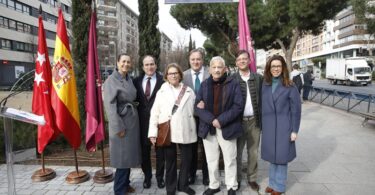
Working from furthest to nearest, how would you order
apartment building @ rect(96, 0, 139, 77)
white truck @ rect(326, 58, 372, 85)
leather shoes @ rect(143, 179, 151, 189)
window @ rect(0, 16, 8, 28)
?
apartment building @ rect(96, 0, 139, 77), window @ rect(0, 16, 8, 28), white truck @ rect(326, 58, 372, 85), leather shoes @ rect(143, 179, 151, 189)

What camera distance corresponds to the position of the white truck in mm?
29578

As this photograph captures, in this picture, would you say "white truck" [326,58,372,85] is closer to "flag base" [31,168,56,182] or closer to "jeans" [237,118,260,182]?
"jeans" [237,118,260,182]

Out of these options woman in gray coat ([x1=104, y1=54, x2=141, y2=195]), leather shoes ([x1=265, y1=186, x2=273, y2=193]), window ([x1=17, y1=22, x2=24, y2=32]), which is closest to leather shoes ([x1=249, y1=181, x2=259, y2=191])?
leather shoes ([x1=265, y1=186, x2=273, y2=193])

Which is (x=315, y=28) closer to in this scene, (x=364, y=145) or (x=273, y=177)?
(x=364, y=145)

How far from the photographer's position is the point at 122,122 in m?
3.98

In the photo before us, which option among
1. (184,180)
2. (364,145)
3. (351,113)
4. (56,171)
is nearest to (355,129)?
(364,145)

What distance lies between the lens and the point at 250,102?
427 cm

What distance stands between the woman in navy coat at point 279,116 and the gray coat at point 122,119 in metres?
1.78

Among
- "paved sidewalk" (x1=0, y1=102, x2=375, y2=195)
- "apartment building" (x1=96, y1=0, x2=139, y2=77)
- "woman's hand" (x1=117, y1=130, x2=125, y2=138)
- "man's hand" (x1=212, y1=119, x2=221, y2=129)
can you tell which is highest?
"apartment building" (x1=96, y1=0, x2=139, y2=77)

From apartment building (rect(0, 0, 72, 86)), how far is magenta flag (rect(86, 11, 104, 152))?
126 feet

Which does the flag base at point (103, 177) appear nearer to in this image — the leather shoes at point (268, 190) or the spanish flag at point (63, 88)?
the spanish flag at point (63, 88)

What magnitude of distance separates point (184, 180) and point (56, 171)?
8.43 ft

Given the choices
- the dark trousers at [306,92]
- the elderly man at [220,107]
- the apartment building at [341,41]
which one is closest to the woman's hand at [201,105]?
the elderly man at [220,107]

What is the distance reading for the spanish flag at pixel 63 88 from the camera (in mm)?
4688
